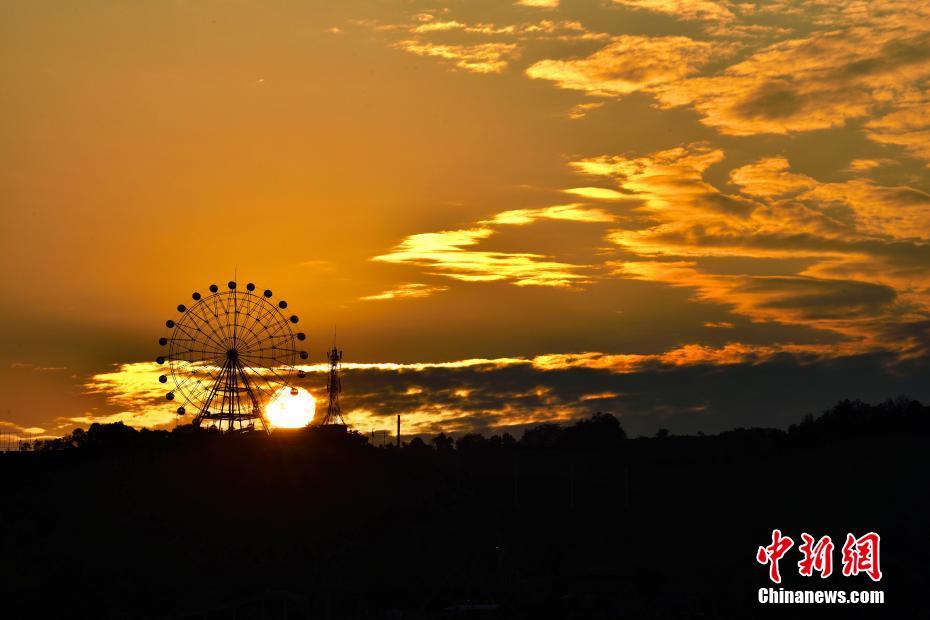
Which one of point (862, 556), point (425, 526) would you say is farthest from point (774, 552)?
point (425, 526)

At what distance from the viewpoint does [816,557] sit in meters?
98.3

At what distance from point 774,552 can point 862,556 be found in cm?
674

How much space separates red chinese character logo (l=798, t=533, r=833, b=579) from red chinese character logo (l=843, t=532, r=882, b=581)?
1284 millimetres

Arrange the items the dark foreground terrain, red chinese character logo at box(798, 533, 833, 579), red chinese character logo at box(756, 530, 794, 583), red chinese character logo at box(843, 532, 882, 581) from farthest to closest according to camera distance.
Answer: red chinese character logo at box(843, 532, 882, 581) → red chinese character logo at box(798, 533, 833, 579) → red chinese character logo at box(756, 530, 794, 583) → the dark foreground terrain

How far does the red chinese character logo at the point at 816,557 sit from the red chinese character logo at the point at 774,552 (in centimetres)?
126

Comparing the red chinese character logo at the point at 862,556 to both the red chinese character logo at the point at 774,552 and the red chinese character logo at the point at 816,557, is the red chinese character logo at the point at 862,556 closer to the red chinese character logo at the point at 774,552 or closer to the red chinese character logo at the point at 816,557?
the red chinese character logo at the point at 816,557

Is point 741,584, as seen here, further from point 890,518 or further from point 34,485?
point 34,485

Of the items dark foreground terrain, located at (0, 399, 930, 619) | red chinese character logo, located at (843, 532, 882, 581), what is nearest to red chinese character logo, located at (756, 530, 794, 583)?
dark foreground terrain, located at (0, 399, 930, 619)

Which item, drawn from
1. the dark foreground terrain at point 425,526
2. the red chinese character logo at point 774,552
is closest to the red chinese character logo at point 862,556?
the dark foreground terrain at point 425,526

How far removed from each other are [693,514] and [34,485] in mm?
62930

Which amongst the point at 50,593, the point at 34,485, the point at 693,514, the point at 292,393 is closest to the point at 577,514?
the point at 693,514

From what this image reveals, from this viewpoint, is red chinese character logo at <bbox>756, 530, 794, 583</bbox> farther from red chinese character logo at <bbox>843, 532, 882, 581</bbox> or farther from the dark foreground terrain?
Result: red chinese character logo at <bbox>843, 532, 882, 581</bbox>

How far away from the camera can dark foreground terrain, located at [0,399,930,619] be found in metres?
89.8

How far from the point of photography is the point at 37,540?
104 meters
